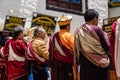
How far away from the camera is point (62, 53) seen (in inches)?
214

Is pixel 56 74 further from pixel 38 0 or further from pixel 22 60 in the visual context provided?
pixel 38 0

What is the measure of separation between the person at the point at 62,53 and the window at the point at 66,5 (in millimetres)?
7348

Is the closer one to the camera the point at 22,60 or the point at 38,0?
the point at 22,60

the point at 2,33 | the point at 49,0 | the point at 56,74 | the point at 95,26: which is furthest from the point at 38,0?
the point at 95,26

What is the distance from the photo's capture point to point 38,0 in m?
12.6

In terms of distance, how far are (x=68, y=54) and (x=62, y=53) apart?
0.12 meters

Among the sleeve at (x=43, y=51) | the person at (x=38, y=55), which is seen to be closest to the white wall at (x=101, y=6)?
the person at (x=38, y=55)

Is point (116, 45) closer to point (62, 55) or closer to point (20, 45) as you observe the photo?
point (62, 55)

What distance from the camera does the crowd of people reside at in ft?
15.1

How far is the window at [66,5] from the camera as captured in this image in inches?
517

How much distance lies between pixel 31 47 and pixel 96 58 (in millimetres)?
2071

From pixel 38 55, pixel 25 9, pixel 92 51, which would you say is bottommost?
pixel 38 55

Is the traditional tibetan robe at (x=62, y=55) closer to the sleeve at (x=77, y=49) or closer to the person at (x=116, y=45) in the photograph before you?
the sleeve at (x=77, y=49)

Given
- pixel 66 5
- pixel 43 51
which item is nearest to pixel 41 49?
pixel 43 51
